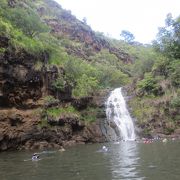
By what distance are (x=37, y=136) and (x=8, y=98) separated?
6352 millimetres

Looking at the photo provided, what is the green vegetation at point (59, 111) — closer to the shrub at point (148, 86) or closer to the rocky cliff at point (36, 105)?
the rocky cliff at point (36, 105)

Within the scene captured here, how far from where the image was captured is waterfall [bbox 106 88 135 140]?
193 ft

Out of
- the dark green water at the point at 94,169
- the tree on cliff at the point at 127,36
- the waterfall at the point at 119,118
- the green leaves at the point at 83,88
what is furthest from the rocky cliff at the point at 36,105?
the tree on cliff at the point at 127,36

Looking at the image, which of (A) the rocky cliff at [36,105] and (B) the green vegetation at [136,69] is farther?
(B) the green vegetation at [136,69]

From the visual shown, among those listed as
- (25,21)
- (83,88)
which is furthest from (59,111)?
(25,21)

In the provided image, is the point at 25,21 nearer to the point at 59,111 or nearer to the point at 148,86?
the point at 59,111

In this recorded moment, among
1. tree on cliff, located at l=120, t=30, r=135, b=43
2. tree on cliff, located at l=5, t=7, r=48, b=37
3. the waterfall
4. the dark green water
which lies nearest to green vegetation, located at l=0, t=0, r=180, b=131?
tree on cliff, located at l=5, t=7, r=48, b=37

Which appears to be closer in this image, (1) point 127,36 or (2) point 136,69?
(2) point 136,69

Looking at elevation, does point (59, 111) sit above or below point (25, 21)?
below

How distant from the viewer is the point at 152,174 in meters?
22.1

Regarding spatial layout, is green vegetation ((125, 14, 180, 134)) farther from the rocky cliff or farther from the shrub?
the rocky cliff

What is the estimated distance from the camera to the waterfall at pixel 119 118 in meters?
58.7

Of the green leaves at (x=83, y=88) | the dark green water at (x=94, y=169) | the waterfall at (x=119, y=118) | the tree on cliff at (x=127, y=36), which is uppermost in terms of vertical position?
the tree on cliff at (x=127, y=36)

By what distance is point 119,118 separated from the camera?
62219 millimetres
